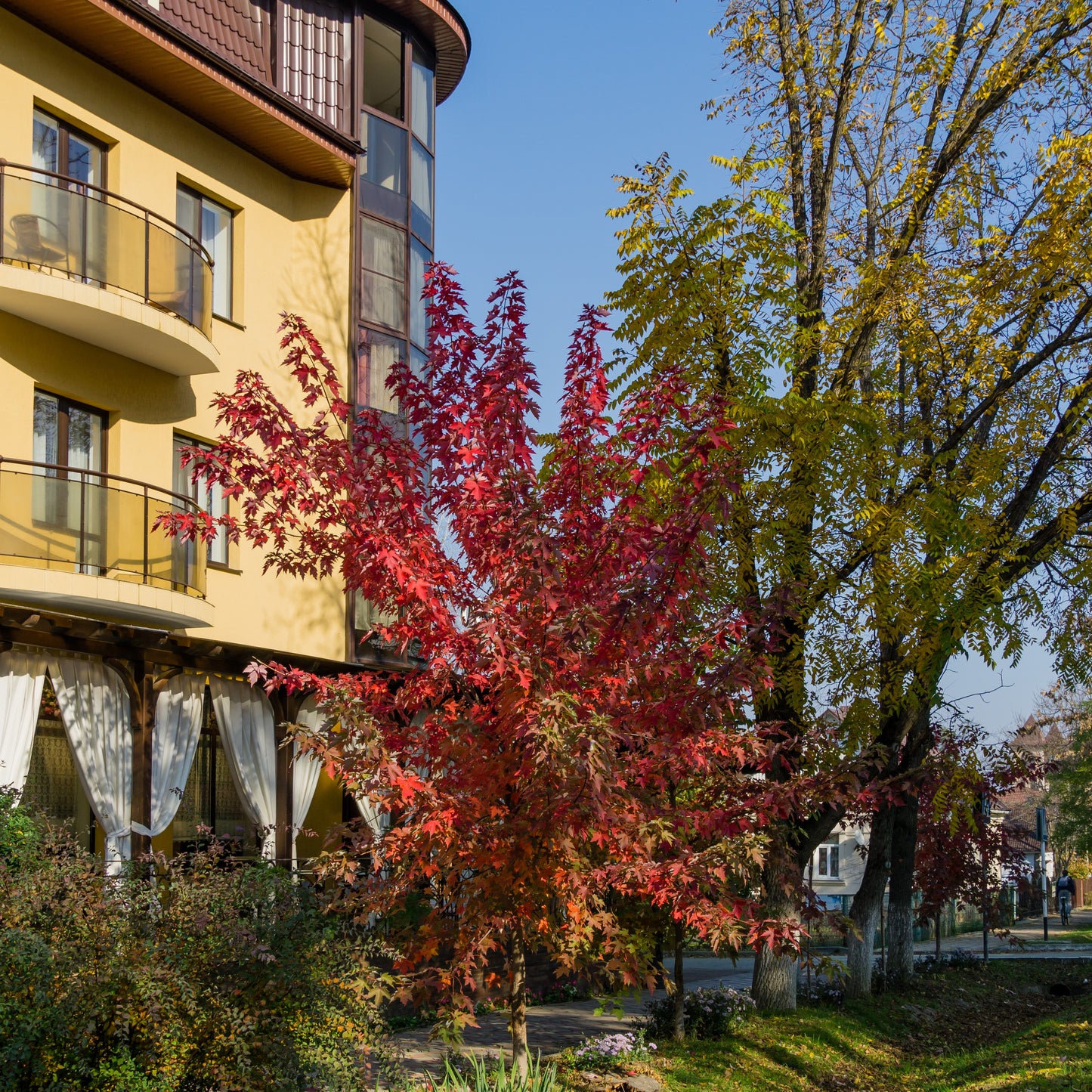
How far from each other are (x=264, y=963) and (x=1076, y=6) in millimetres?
12487

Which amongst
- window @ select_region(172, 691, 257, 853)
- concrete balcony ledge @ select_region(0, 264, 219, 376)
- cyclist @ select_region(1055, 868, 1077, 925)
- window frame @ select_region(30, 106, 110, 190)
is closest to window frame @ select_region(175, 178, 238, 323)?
window frame @ select_region(30, 106, 110, 190)

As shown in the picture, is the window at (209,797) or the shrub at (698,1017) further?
the window at (209,797)

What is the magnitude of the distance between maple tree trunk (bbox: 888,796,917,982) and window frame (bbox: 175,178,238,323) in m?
12.8

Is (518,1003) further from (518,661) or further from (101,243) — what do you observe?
(101,243)

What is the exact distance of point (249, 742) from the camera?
16.5 m

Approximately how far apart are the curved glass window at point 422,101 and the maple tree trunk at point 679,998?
14.2m

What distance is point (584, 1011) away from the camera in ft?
51.3

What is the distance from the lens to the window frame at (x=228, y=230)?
16.8 metres

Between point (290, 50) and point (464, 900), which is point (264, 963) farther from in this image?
point (290, 50)

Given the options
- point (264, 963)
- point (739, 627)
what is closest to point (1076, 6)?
point (739, 627)

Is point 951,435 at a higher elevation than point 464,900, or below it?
higher

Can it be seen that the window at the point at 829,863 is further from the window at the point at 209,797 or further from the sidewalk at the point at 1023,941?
the window at the point at 209,797

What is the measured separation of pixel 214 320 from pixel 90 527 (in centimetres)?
427

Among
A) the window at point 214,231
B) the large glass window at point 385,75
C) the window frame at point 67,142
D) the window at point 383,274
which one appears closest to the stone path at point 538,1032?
the window at point 214,231
